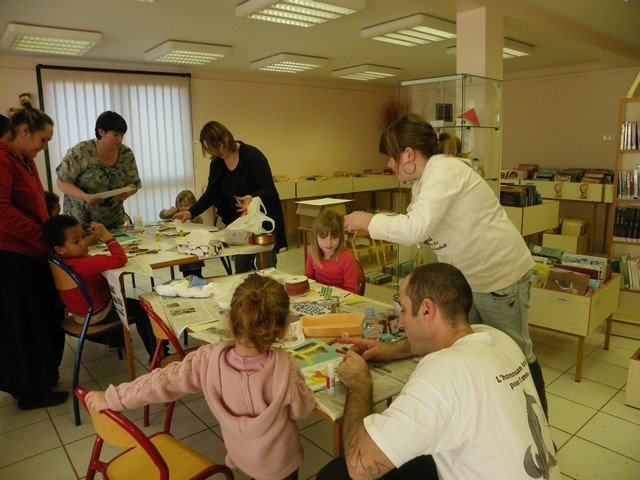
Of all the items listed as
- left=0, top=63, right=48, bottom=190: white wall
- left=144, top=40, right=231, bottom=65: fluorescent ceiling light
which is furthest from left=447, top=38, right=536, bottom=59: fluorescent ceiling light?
left=0, top=63, right=48, bottom=190: white wall

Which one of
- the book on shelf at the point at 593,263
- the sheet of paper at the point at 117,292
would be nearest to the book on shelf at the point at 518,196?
the book on shelf at the point at 593,263

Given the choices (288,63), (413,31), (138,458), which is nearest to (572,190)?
(413,31)

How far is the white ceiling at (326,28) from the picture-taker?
3.72 m

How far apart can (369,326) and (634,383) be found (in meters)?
1.72

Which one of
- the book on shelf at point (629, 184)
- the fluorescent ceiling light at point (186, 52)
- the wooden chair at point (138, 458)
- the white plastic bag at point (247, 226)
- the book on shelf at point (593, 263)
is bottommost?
the wooden chair at point (138, 458)

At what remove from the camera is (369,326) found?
6.37ft

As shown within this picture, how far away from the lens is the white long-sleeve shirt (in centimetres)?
180

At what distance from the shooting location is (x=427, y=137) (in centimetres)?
192

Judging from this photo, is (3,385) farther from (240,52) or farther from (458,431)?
(240,52)

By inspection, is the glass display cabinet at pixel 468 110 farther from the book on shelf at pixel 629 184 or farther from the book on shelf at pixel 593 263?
the book on shelf at pixel 629 184

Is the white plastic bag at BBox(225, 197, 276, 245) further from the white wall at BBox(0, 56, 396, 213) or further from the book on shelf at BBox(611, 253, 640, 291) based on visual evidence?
the white wall at BBox(0, 56, 396, 213)

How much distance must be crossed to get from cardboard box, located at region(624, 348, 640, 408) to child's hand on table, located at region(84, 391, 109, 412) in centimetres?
261

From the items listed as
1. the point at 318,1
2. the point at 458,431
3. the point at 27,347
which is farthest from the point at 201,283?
the point at 318,1

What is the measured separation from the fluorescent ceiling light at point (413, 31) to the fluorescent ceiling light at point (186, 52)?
1.63 meters
